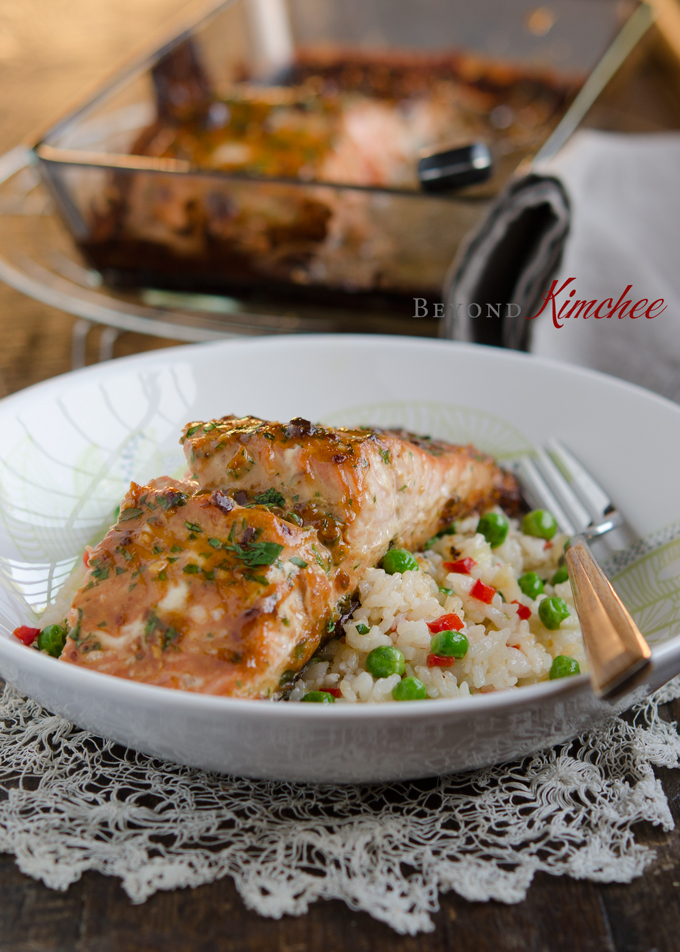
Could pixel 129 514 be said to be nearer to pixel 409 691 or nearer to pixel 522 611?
pixel 409 691

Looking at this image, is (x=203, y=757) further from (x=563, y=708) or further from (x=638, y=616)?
(x=638, y=616)

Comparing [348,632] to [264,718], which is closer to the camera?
[264,718]

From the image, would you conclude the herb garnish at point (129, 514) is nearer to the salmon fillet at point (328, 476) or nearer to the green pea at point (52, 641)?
the salmon fillet at point (328, 476)

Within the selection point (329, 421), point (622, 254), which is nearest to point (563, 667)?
point (329, 421)

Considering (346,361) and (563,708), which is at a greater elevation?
(346,361)

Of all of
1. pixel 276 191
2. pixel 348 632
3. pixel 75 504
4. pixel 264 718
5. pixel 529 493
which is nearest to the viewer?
pixel 264 718

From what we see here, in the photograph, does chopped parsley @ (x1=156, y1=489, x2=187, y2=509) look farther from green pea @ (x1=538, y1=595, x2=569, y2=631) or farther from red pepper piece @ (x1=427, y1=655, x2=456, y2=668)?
green pea @ (x1=538, y1=595, x2=569, y2=631)

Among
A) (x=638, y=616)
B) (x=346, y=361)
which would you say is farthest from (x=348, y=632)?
(x=346, y=361)
